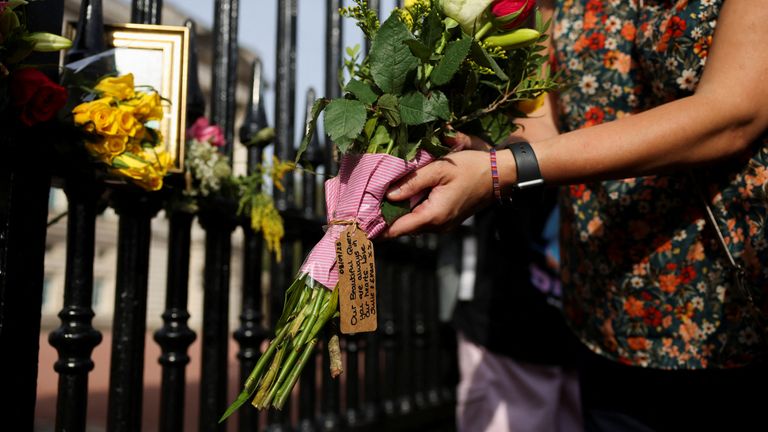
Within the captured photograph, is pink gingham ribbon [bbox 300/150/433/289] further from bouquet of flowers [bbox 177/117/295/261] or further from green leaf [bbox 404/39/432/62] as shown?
bouquet of flowers [bbox 177/117/295/261]

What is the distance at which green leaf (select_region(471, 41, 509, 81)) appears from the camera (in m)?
1.24

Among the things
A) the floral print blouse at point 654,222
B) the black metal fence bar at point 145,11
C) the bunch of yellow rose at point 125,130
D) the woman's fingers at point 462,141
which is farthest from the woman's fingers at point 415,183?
the black metal fence bar at point 145,11

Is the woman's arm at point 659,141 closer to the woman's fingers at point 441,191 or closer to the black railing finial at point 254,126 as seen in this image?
the woman's fingers at point 441,191

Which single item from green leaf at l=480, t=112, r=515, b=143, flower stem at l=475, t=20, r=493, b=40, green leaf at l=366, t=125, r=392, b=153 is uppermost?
flower stem at l=475, t=20, r=493, b=40

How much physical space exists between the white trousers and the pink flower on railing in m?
1.70

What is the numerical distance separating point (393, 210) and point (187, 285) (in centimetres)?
99

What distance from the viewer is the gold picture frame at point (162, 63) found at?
170cm

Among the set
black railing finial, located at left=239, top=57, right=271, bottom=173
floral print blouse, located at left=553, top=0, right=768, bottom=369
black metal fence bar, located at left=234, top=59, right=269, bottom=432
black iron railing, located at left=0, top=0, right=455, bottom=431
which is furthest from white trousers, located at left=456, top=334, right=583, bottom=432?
black railing finial, located at left=239, top=57, right=271, bottom=173

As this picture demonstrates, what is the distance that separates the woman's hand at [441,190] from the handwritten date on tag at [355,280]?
0.09 m

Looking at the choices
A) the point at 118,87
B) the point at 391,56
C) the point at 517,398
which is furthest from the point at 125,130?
the point at 517,398

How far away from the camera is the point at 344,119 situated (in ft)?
3.91

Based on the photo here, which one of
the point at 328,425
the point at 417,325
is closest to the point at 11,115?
the point at 328,425

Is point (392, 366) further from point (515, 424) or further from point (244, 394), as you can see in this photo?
point (244, 394)

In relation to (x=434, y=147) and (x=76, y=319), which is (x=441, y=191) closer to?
(x=434, y=147)
